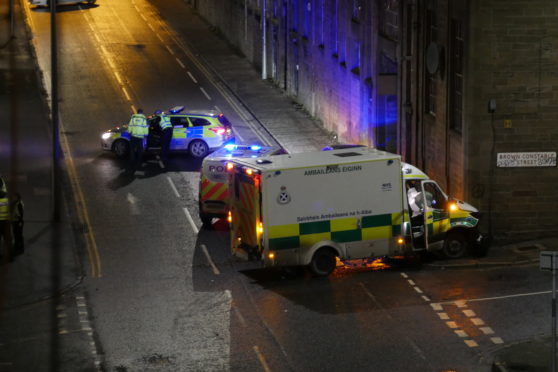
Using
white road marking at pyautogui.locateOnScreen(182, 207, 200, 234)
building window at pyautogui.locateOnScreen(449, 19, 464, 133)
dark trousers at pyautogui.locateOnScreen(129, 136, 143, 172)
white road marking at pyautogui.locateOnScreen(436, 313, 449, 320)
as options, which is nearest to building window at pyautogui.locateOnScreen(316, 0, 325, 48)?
dark trousers at pyautogui.locateOnScreen(129, 136, 143, 172)

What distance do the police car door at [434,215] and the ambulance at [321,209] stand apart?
0.17 metres

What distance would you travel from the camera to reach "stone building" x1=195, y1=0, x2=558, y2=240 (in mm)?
28984

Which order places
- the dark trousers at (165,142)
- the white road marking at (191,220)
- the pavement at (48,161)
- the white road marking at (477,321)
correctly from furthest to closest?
the dark trousers at (165,142)
the white road marking at (191,220)
the pavement at (48,161)
the white road marking at (477,321)

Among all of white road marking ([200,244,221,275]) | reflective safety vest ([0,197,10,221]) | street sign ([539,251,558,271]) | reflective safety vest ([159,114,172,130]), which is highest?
street sign ([539,251,558,271])

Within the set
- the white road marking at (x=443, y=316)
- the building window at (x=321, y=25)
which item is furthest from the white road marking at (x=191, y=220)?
the building window at (x=321, y=25)

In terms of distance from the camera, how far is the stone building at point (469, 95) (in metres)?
29.0

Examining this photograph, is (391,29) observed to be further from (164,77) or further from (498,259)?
(164,77)

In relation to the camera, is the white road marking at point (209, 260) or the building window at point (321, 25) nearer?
the white road marking at point (209, 260)

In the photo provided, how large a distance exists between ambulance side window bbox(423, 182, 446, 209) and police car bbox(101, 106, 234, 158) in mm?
13479

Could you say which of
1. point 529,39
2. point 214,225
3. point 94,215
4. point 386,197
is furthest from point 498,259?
point 94,215

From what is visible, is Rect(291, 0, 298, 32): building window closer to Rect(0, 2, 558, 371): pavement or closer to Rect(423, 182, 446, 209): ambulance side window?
Rect(0, 2, 558, 371): pavement

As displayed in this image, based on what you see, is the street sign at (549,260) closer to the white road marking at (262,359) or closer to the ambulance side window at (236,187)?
the white road marking at (262,359)

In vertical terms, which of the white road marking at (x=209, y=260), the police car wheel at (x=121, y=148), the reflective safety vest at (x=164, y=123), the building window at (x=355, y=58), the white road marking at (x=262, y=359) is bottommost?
the white road marking at (x=209, y=260)

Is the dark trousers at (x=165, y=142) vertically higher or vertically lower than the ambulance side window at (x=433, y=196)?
lower
